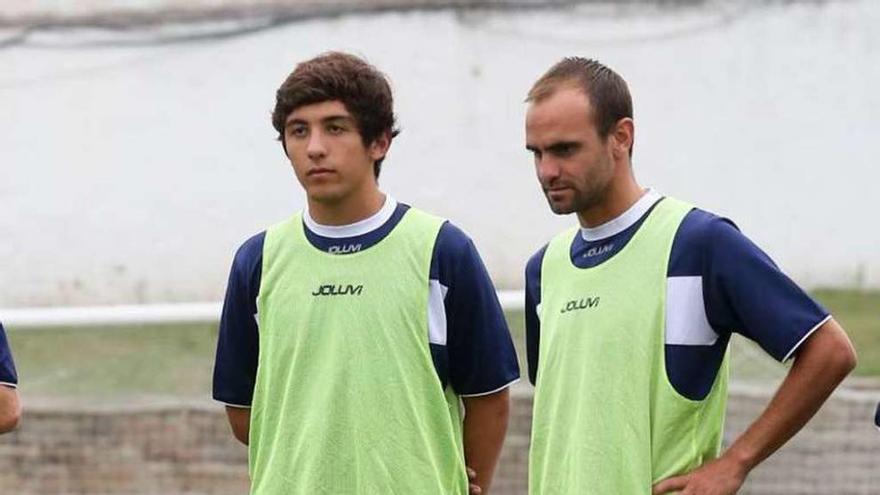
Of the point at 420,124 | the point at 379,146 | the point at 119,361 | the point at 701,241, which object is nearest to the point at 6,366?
the point at 379,146

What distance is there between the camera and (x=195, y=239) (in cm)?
1502

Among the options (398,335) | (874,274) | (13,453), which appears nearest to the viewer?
(398,335)

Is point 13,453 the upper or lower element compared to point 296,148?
lower

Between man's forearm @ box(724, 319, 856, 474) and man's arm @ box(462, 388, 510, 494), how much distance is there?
0.72 meters

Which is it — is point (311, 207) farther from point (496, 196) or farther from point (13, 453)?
point (496, 196)

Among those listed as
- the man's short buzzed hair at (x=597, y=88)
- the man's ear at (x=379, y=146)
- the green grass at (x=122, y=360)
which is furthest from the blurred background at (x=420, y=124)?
the man's short buzzed hair at (x=597, y=88)

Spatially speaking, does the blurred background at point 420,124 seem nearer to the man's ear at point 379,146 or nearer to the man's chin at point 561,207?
the man's ear at point 379,146

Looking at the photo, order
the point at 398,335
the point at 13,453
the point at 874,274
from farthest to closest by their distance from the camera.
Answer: the point at 874,274, the point at 13,453, the point at 398,335

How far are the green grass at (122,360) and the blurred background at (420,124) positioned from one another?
539 centimetres

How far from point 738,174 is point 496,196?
1852mm

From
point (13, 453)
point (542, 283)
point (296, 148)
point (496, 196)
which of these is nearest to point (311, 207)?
point (296, 148)

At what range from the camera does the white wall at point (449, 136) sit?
48.0 ft

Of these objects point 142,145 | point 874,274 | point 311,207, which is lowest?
point 874,274

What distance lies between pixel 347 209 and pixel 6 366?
96 centimetres
